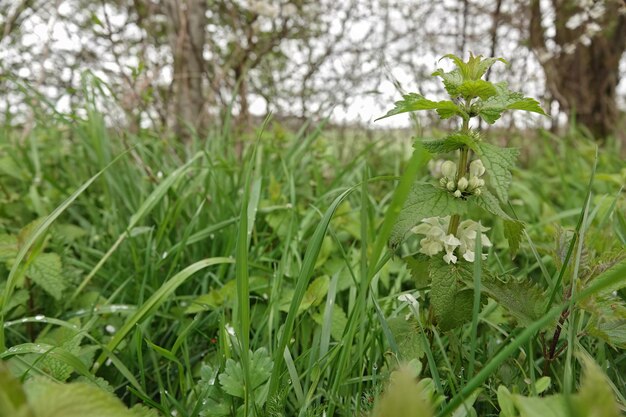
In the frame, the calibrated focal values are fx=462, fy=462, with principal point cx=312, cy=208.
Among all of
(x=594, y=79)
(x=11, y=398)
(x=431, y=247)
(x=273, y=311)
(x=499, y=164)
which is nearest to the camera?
(x=11, y=398)

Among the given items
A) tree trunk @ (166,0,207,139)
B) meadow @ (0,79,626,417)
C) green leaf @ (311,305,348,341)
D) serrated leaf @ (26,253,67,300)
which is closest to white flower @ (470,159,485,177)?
meadow @ (0,79,626,417)

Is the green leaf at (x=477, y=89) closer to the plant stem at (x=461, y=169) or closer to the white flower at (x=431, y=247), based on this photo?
the plant stem at (x=461, y=169)

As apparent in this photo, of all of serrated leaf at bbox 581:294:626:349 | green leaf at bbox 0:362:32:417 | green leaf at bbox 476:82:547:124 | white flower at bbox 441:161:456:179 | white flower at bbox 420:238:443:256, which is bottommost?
serrated leaf at bbox 581:294:626:349

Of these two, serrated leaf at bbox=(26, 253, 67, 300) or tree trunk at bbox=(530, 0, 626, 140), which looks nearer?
serrated leaf at bbox=(26, 253, 67, 300)

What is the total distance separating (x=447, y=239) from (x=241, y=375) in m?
0.45

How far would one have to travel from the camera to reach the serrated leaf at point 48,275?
3.91ft

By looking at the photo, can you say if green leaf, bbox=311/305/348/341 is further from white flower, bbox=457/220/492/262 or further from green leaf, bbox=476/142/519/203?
green leaf, bbox=476/142/519/203

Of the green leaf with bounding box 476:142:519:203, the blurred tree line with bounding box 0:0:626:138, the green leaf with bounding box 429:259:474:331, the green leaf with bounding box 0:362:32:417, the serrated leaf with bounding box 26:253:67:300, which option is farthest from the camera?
the blurred tree line with bounding box 0:0:626:138

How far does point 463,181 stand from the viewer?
798 millimetres

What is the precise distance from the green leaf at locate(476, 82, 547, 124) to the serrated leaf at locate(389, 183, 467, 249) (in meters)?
0.14

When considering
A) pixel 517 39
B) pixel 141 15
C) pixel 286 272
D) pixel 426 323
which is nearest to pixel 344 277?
pixel 286 272

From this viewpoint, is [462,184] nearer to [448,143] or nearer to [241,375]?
[448,143]

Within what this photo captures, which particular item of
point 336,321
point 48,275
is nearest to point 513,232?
point 336,321

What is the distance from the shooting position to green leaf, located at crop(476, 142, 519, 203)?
2.27ft
